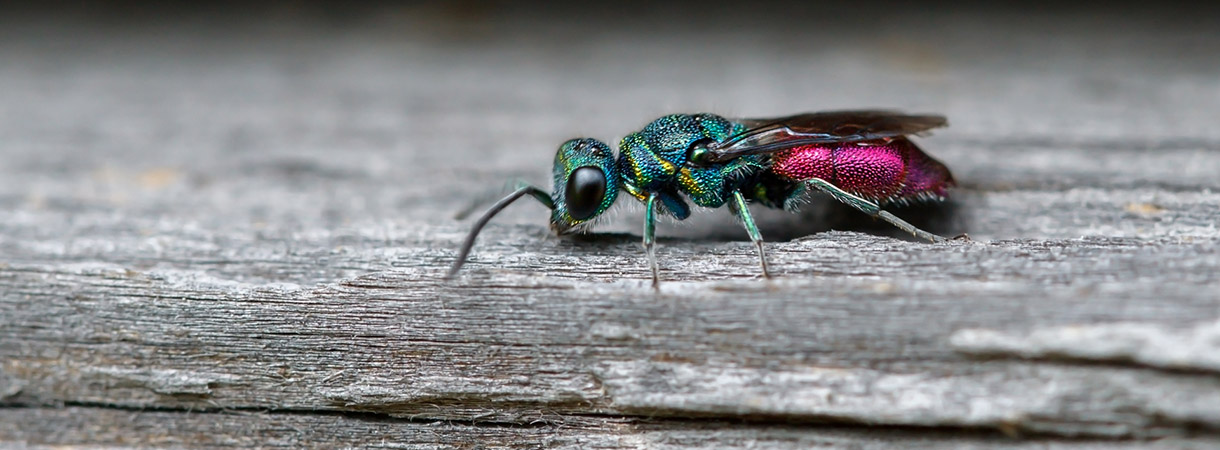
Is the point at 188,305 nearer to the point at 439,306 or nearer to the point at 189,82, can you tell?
the point at 439,306

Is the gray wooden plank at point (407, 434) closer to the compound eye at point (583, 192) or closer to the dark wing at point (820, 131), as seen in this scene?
the compound eye at point (583, 192)

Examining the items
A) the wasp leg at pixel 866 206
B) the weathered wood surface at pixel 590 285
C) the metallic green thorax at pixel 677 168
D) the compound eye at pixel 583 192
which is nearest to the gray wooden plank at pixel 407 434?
the weathered wood surface at pixel 590 285

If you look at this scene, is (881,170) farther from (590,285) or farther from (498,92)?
(498,92)

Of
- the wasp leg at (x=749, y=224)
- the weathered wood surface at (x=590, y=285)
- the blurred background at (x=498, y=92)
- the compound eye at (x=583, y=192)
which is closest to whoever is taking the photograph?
the weathered wood surface at (x=590, y=285)

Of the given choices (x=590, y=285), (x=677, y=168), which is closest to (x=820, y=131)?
(x=677, y=168)

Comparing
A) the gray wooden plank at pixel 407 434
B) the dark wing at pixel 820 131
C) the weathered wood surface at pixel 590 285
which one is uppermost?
the dark wing at pixel 820 131

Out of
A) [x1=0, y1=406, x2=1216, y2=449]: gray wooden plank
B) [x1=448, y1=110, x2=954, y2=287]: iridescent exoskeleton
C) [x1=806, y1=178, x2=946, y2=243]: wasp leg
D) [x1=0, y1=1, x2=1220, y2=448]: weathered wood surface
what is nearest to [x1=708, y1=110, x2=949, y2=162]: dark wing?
[x1=448, y1=110, x2=954, y2=287]: iridescent exoskeleton

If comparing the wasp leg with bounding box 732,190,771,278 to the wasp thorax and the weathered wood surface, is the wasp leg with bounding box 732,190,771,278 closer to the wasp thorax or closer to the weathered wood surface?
the weathered wood surface
